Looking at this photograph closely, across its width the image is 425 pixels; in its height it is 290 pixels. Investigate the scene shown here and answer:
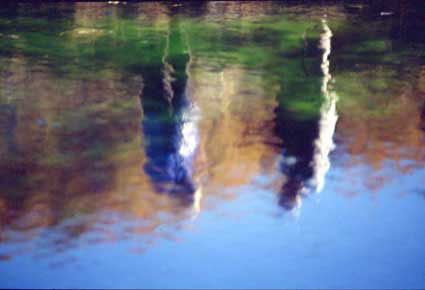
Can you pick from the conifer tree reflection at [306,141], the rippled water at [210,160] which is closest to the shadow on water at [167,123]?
the rippled water at [210,160]

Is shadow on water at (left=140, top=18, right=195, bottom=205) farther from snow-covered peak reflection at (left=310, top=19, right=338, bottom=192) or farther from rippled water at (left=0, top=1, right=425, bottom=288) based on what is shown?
snow-covered peak reflection at (left=310, top=19, right=338, bottom=192)

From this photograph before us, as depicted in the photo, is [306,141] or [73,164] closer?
[73,164]

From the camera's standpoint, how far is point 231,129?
10.9 feet

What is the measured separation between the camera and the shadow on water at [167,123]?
2.69m

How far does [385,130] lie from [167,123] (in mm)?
1266

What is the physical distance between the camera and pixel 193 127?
333cm

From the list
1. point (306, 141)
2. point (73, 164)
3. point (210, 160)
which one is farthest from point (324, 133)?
point (73, 164)

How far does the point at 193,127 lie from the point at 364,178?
105 cm

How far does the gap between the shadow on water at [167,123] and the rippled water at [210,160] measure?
0.04 feet

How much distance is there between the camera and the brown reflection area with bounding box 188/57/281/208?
9.09 ft

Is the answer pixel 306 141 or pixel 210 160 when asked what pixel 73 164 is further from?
pixel 306 141

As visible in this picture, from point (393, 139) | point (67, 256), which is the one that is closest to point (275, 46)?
point (393, 139)

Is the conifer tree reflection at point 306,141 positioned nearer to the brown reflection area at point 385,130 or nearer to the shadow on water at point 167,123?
the brown reflection area at point 385,130

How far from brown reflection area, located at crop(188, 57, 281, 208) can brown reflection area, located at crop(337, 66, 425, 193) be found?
1.43ft
